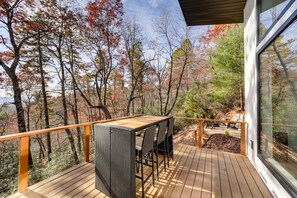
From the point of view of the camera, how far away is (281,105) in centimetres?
204

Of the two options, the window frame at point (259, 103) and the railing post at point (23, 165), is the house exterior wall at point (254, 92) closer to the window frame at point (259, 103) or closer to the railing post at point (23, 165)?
the window frame at point (259, 103)

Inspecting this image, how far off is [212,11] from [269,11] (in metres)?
1.93

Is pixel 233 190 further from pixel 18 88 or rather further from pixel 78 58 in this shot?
pixel 78 58

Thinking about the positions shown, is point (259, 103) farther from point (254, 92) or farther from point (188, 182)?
point (188, 182)

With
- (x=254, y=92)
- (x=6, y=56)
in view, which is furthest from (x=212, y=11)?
(x=6, y=56)

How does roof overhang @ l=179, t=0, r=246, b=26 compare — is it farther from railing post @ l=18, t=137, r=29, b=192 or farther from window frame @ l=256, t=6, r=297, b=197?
railing post @ l=18, t=137, r=29, b=192

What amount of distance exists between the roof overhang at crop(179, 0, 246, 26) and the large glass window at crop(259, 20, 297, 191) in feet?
6.25

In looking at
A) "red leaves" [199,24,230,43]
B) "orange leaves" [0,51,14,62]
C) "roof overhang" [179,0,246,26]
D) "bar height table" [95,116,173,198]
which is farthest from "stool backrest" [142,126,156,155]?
"red leaves" [199,24,230,43]

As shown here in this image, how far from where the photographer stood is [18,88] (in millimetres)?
6492

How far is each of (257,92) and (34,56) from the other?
9298mm

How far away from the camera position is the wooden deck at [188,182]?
2266 mm

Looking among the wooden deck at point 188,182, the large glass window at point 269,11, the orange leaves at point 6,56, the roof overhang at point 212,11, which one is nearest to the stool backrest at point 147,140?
the wooden deck at point 188,182

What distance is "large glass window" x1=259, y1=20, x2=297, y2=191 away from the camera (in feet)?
5.71

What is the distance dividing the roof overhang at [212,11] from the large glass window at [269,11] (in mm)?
1150
